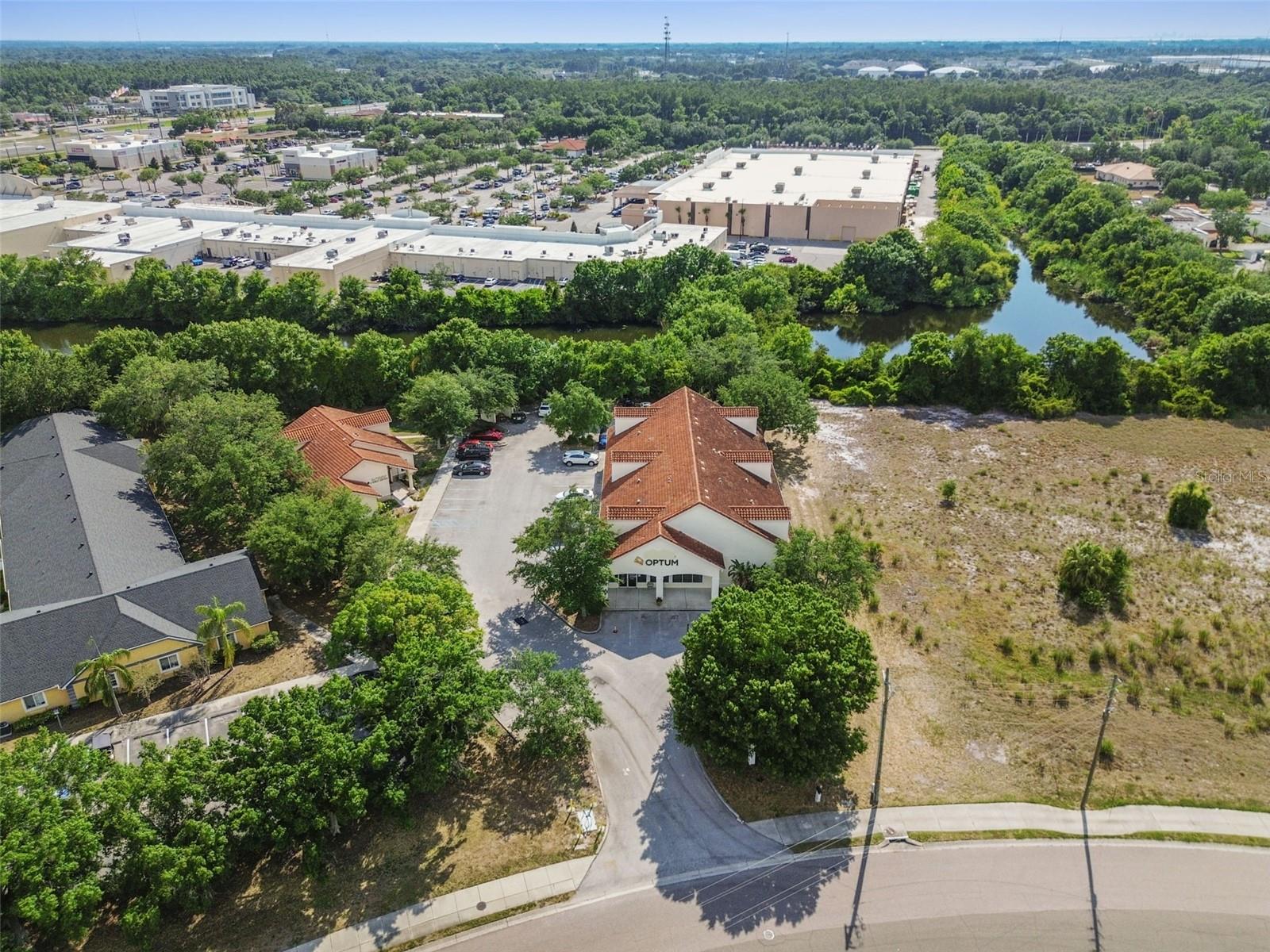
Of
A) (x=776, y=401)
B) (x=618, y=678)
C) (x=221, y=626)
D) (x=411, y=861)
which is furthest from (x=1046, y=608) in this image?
(x=221, y=626)

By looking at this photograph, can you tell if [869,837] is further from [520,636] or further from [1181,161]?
[1181,161]

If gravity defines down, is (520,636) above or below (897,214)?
below

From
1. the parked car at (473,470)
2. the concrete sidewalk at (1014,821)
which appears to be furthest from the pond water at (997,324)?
the concrete sidewalk at (1014,821)

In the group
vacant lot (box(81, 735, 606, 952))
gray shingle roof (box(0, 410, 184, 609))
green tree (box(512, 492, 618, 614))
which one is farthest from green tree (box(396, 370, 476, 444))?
vacant lot (box(81, 735, 606, 952))

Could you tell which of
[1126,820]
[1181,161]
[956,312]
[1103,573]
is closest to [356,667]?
[1126,820]

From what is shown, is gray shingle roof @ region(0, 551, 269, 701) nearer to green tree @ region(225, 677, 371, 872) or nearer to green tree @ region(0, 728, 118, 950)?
green tree @ region(0, 728, 118, 950)

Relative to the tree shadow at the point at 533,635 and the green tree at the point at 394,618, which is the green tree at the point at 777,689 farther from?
the green tree at the point at 394,618
